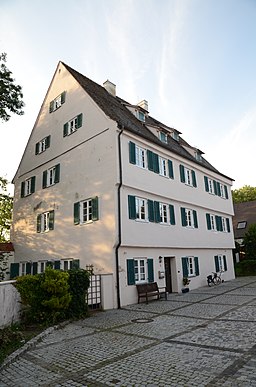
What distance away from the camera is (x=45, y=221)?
2033cm

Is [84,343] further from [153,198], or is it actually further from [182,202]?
[182,202]

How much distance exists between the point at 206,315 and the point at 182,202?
10.1m

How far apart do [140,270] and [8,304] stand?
25.8ft

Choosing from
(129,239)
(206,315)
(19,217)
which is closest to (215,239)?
(129,239)

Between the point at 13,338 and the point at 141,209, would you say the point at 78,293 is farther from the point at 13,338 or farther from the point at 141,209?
the point at 141,209

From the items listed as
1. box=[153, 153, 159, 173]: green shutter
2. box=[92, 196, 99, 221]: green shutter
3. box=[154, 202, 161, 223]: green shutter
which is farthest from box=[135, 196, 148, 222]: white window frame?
box=[153, 153, 159, 173]: green shutter

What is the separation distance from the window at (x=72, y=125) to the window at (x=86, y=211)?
5016mm

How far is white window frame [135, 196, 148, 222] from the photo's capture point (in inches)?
629

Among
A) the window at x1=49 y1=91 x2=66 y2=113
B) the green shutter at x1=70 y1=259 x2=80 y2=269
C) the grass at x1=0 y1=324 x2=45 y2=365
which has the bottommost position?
the grass at x1=0 y1=324 x2=45 y2=365

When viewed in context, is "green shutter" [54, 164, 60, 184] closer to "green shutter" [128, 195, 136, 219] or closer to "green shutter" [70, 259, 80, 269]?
"green shutter" [70, 259, 80, 269]

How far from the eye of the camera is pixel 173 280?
18672 mm

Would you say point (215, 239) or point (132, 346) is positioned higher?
point (215, 239)

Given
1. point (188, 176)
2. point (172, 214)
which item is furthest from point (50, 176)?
point (188, 176)

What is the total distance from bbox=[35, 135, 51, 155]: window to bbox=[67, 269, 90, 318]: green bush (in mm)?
12462
